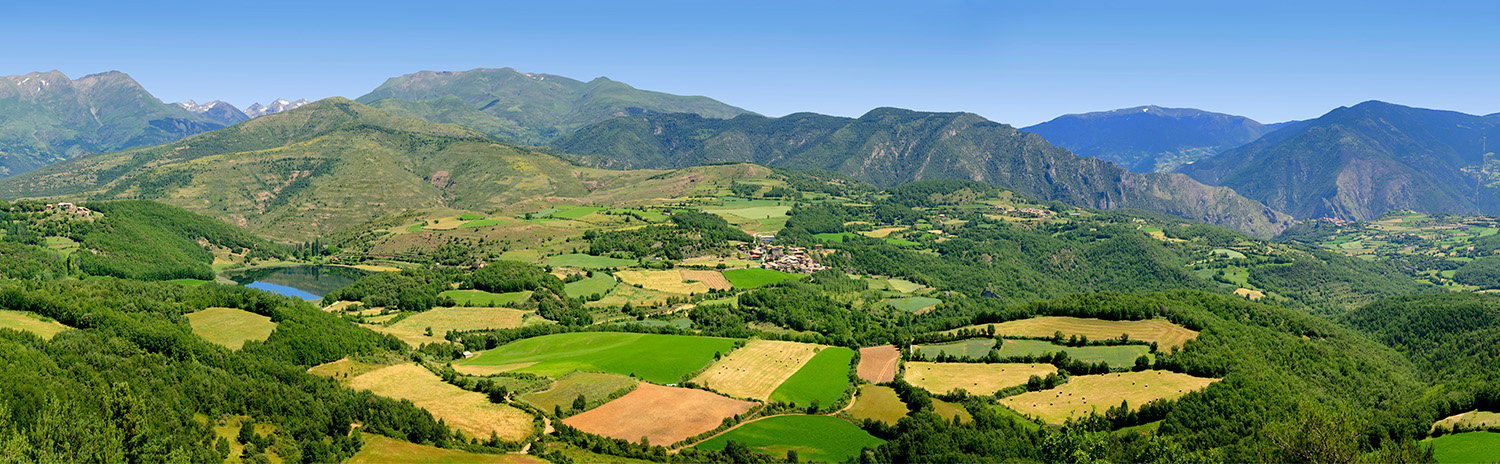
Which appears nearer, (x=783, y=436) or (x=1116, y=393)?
(x=783, y=436)

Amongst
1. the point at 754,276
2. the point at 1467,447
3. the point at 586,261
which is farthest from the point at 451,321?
the point at 1467,447

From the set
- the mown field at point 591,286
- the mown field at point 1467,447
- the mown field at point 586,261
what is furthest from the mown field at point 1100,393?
the mown field at point 586,261

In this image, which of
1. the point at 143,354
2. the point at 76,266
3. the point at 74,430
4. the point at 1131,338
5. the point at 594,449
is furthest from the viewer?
the point at 76,266

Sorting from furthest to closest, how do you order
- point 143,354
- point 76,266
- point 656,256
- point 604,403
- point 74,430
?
point 656,256 < point 76,266 < point 604,403 < point 143,354 < point 74,430

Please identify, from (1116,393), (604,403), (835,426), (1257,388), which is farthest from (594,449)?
(1257,388)

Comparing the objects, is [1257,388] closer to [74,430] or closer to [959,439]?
[959,439]

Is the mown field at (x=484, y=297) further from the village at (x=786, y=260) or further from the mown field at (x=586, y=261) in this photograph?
the village at (x=786, y=260)

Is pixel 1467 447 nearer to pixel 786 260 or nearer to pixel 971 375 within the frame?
pixel 971 375

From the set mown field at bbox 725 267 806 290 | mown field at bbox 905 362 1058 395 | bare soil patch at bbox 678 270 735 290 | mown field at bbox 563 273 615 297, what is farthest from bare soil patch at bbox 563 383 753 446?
mown field at bbox 725 267 806 290
